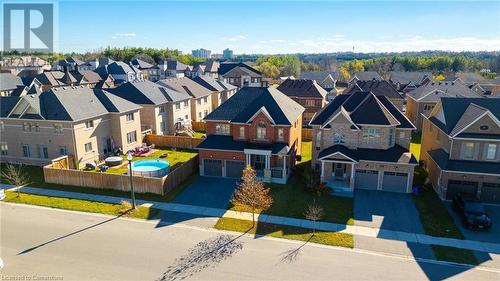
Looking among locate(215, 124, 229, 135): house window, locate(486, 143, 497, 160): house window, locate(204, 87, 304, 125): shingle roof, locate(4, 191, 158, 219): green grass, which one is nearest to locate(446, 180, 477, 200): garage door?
locate(486, 143, 497, 160): house window

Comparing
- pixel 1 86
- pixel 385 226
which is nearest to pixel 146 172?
pixel 385 226

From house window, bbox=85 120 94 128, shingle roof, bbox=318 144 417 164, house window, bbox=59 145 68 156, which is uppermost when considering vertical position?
house window, bbox=85 120 94 128

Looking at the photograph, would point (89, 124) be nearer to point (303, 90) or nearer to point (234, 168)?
point (234, 168)

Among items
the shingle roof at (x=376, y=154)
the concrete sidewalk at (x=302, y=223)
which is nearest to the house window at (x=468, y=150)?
the shingle roof at (x=376, y=154)

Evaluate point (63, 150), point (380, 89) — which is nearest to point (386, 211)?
point (63, 150)

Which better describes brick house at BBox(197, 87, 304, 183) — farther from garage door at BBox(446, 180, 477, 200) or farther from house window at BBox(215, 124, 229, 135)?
garage door at BBox(446, 180, 477, 200)
